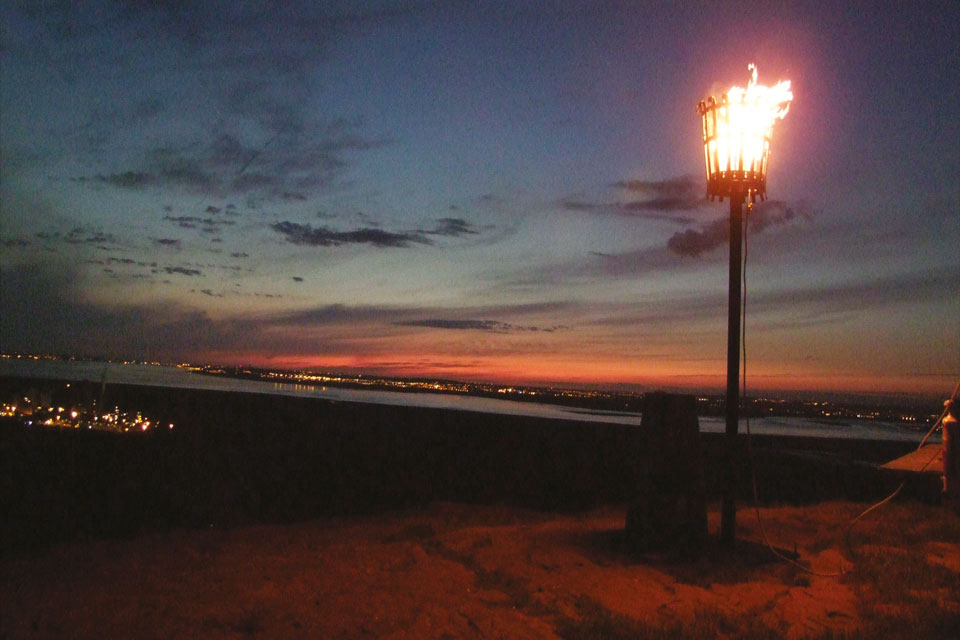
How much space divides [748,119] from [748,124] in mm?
53

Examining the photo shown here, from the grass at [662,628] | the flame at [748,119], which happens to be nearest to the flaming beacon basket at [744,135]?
the flame at [748,119]

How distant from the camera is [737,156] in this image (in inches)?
301

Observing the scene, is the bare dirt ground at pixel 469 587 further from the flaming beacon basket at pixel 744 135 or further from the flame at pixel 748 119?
the flame at pixel 748 119

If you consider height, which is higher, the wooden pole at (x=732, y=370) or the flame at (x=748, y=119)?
the flame at (x=748, y=119)

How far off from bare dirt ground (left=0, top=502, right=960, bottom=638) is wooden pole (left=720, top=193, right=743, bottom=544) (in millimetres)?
407

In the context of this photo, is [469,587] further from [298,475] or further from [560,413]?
[560,413]

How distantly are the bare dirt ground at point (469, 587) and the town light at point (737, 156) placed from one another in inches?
55.0

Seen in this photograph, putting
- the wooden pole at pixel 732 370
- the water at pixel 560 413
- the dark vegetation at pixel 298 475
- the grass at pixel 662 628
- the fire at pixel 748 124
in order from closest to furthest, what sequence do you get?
the grass at pixel 662 628 < the wooden pole at pixel 732 370 < the fire at pixel 748 124 < the dark vegetation at pixel 298 475 < the water at pixel 560 413

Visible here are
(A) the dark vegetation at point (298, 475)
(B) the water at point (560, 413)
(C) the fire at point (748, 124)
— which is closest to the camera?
(C) the fire at point (748, 124)

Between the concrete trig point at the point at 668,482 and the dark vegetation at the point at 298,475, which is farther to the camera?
the dark vegetation at the point at 298,475

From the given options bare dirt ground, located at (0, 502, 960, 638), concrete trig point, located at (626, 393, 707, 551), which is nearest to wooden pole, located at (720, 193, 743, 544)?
concrete trig point, located at (626, 393, 707, 551)

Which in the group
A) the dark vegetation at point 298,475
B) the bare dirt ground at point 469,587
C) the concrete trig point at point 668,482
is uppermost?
the concrete trig point at point 668,482

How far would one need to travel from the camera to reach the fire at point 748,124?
7.62 m

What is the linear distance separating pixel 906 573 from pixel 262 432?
21.8m
